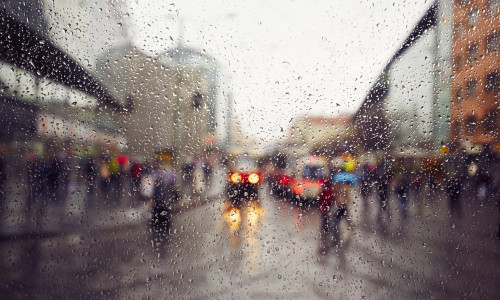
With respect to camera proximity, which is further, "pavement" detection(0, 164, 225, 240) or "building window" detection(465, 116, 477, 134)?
"building window" detection(465, 116, 477, 134)

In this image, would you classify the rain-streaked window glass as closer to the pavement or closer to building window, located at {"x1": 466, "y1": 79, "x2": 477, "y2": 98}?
building window, located at {"x1": 466, "y1": 79, "x2": 477, "y2": 98}

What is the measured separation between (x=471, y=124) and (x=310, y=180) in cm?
97

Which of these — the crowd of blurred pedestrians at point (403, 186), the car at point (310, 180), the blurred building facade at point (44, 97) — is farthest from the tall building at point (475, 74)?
the blurred building facade at point (44, 97)

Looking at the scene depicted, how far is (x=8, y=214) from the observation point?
1.65m

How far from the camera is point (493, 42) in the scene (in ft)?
5.72

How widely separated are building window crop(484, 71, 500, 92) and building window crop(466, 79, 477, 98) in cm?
6

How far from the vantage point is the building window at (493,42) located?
5.68ft

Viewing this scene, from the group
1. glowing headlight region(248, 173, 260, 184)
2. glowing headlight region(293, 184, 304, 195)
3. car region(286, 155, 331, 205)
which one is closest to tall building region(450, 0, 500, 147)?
car region(286, 155, 331, 205)

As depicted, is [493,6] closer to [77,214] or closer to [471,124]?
[471,124]

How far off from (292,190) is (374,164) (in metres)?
0.46

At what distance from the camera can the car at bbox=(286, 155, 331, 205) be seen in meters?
1.65

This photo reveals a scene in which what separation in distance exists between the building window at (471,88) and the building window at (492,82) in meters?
0.06

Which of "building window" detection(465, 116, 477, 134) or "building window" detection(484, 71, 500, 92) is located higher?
"building window" detection(484, 71, 500, 92)

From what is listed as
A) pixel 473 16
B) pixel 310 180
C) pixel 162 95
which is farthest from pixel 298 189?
pixel 473 16
